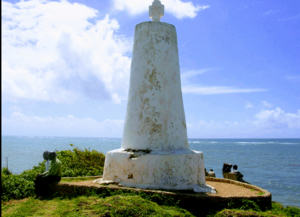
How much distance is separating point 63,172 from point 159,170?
5.44 metres

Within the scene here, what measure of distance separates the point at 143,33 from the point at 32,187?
5810 millimetres

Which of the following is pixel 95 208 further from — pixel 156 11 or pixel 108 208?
pixel 156 11

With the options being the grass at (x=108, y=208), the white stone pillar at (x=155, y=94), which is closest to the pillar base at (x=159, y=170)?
the white stone pillar at (x=155, y=94)

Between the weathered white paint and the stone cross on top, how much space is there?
45cm

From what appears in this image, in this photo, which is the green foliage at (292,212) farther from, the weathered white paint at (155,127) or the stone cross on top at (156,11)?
the stone cross on top at (156,11)

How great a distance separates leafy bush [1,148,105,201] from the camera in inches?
307

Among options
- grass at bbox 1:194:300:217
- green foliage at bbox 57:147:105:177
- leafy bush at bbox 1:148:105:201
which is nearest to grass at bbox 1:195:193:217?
grass at bbox 1:194:300:217

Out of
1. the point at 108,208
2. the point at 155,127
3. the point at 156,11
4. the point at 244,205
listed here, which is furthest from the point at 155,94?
the point at 244,205

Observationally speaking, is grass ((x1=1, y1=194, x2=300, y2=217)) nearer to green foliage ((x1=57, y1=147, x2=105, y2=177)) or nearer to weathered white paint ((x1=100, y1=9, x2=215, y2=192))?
weathered white paint ((x1=100, y1=9, x2=215, y2=192))

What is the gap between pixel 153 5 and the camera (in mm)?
8953

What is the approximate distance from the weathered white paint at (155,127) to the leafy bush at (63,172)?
95.5 inches

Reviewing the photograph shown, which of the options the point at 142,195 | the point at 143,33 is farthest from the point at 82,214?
the point at 143,33

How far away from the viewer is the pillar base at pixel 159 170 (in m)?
7.28

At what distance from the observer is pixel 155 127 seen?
799 cm
